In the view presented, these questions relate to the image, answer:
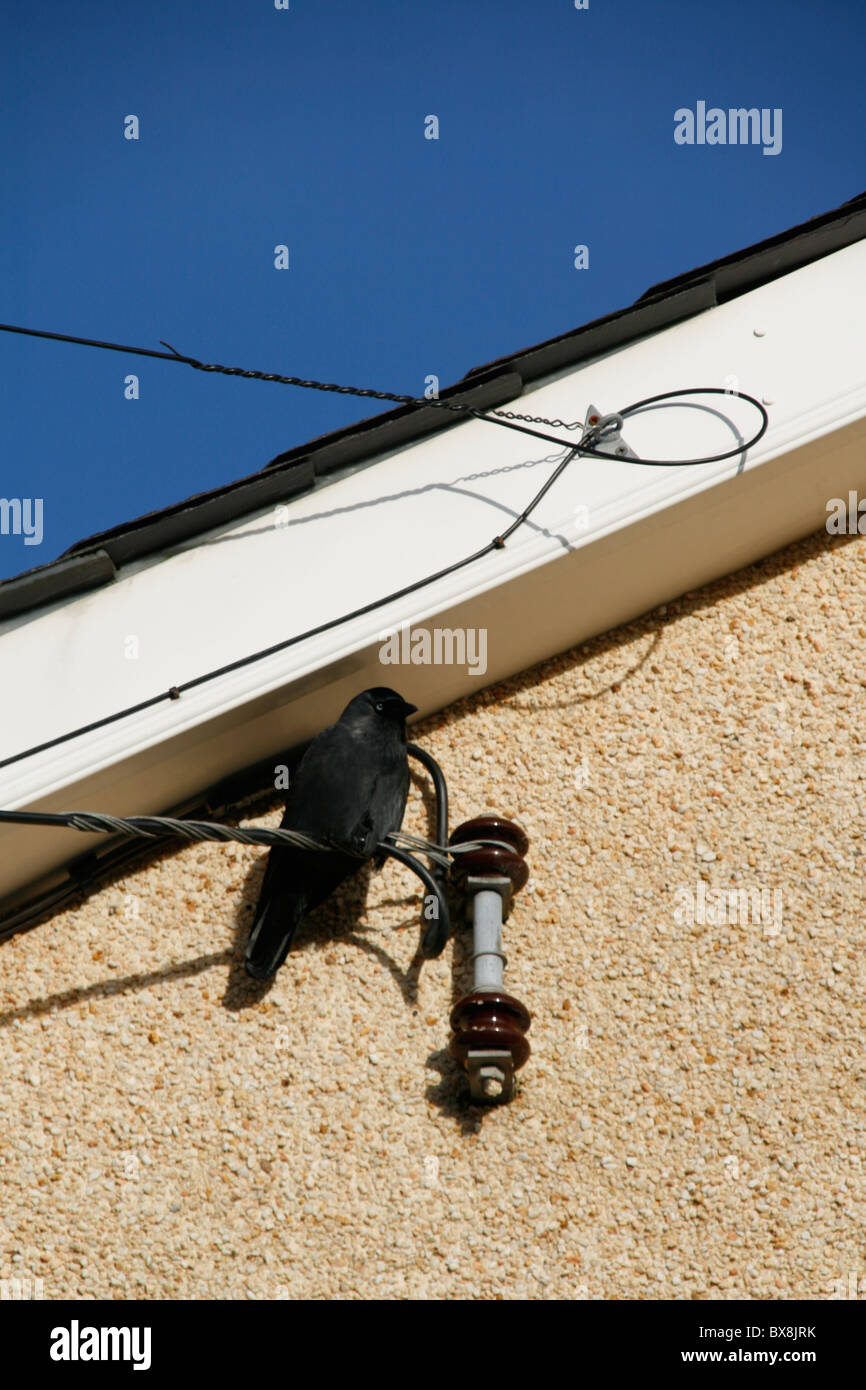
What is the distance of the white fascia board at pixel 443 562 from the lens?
2.73m

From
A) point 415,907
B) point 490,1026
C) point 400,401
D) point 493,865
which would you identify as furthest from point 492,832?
point 400,401

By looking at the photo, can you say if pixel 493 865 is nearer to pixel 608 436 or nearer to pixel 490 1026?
pixel 490 1026

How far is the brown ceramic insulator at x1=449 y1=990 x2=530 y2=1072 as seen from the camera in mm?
2340

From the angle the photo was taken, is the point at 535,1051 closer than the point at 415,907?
Yes

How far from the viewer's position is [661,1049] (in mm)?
2510

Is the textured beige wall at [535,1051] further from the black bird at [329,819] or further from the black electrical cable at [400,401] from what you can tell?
the black electrical cable at [400,401]

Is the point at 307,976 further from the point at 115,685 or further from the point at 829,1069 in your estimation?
the point at 829,1069

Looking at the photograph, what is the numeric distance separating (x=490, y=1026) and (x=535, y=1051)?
249 millimetres

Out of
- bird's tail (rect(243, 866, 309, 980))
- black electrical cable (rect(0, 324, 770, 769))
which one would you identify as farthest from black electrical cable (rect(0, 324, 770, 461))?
bird's tail (rect(243, 866, 309, 980))

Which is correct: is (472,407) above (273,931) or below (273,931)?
above

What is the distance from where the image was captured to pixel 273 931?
2582 millimetres

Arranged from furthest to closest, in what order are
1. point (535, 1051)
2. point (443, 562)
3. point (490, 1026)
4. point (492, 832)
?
point (443, 562), point (492, 832), point (535, 1051), point (490, 1026)

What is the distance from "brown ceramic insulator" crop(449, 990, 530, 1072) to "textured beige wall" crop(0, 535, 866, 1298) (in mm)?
167

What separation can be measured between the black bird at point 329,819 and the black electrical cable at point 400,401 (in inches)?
10.4
